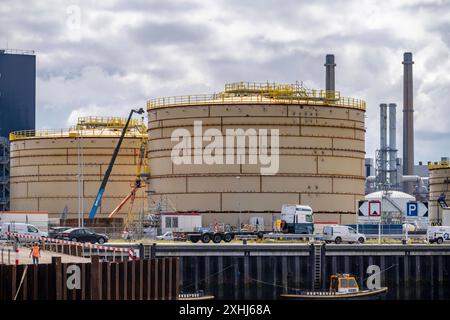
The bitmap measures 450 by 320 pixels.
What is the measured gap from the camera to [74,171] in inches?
4250

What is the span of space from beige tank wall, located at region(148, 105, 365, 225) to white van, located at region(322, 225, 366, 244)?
996 centimetres

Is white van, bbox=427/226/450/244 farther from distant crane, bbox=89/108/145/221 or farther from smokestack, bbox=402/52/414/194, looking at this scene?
smokestack, bbox=402/52/414/194

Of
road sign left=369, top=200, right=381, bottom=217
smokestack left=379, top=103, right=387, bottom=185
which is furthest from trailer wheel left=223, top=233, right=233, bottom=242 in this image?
smokestack left=379, top=103, right=387, bottom=185

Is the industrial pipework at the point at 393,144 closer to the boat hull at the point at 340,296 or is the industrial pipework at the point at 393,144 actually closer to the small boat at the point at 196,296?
the boat hull at the point at 340,296

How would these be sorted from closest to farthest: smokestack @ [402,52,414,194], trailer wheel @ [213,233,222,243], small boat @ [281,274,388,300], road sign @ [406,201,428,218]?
small boat @ [281,274,388,300]
trailer wheel @ [213,233,222,243]
road sign @ [406,201,428,218]
smokestack @ [402,52,414,194]

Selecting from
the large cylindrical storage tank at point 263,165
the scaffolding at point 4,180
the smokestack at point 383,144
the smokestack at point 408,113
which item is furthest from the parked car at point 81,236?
the smokestack at point 408,113

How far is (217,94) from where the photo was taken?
97.2 metres

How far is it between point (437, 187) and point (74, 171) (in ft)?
152

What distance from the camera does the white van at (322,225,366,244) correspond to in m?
81.8

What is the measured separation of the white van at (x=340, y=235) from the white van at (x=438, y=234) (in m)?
5.42

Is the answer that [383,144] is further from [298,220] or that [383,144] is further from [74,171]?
[298,220]

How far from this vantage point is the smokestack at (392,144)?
397 ft
